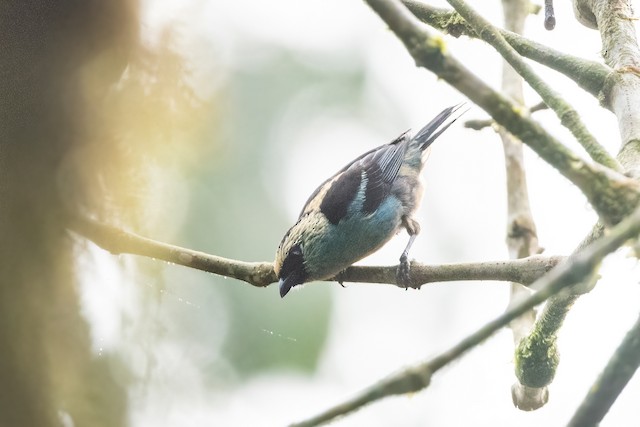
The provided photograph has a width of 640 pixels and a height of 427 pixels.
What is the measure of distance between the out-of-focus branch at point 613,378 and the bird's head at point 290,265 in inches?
104

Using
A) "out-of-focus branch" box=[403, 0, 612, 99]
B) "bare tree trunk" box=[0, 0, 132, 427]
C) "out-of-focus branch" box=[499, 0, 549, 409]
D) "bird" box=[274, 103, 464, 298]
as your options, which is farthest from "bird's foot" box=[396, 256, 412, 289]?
"bare tree trunk" box=[0, 0, 132, 427]

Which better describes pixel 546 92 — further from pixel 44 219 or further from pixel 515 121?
pixel 44 219

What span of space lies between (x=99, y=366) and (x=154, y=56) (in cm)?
95

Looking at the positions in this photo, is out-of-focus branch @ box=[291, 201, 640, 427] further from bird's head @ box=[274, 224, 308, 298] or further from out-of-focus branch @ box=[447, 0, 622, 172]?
bird's head @ box=[274, 224, 308, 298]

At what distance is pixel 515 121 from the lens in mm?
1493

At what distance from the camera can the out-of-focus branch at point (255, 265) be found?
2.35 metres

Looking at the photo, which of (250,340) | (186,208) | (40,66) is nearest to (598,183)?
(40,66)

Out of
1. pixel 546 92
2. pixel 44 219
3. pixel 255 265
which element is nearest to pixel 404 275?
pixel 255 265

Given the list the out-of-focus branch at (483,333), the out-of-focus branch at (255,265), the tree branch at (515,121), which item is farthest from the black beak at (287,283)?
the out-of-focus branch at (483,333)

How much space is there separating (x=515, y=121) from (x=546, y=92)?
76 centimetres

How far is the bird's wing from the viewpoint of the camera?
173 inches

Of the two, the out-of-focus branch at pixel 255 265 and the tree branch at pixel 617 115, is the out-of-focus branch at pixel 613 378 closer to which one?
the tree branch at pixel 617 115

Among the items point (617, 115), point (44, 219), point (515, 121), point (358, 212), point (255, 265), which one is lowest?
point (255, 265)

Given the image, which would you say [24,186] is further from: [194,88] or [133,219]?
[194,88]
